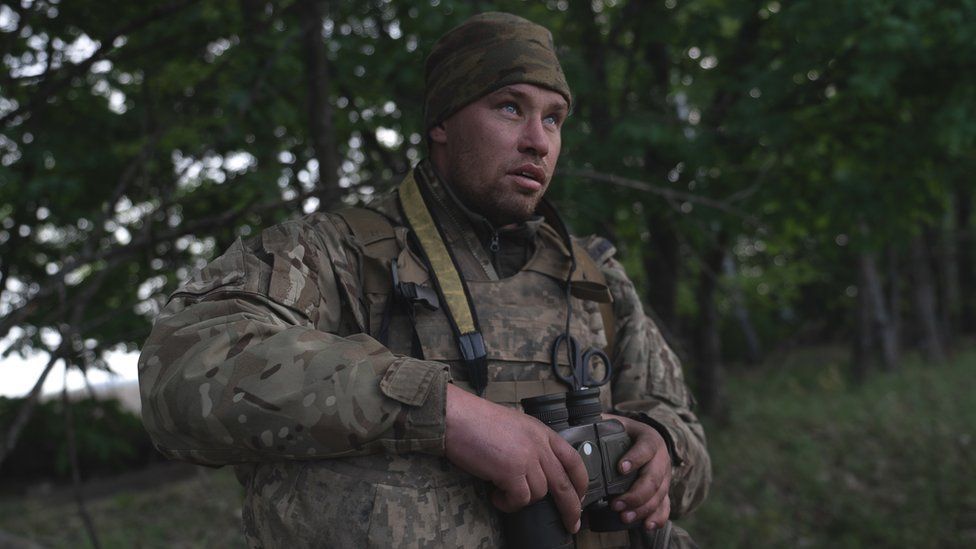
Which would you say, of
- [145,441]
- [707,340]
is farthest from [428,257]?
[145,441]

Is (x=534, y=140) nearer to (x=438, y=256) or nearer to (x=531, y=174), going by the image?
(x=531, y=174)

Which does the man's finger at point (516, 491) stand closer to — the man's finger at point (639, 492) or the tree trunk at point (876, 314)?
the man's finger at point (639, 492)

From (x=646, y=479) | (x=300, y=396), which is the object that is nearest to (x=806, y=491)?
(x=646, y=479)

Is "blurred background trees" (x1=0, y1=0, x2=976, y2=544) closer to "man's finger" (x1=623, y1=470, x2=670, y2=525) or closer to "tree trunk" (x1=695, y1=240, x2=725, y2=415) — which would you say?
"man's finger" (x1=623, y1=470, x2=670, y2=525)

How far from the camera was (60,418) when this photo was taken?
27.3 feet

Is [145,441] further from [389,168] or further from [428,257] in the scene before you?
[428,257]

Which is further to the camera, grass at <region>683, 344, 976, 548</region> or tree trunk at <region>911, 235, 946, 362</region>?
tree trunk at <region>911, 235, 946, 362</region>

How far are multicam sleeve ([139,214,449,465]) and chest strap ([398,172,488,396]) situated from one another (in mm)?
263

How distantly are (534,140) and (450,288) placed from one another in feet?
1.51

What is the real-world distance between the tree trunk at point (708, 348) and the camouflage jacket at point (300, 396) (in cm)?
651

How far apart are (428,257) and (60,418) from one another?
8.22 metres

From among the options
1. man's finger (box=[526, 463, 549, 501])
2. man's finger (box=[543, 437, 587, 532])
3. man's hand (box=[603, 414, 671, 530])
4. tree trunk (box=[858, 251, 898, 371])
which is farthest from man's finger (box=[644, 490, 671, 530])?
tree trunk (box=[858, 251, 898, 371])

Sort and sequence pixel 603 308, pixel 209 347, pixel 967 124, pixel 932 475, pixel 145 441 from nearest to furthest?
pixel 209 347
pixel 603 308
pixel 967 124
pixel 932 475
pixel 145 441

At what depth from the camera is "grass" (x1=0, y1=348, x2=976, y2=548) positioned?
5.64 meters
